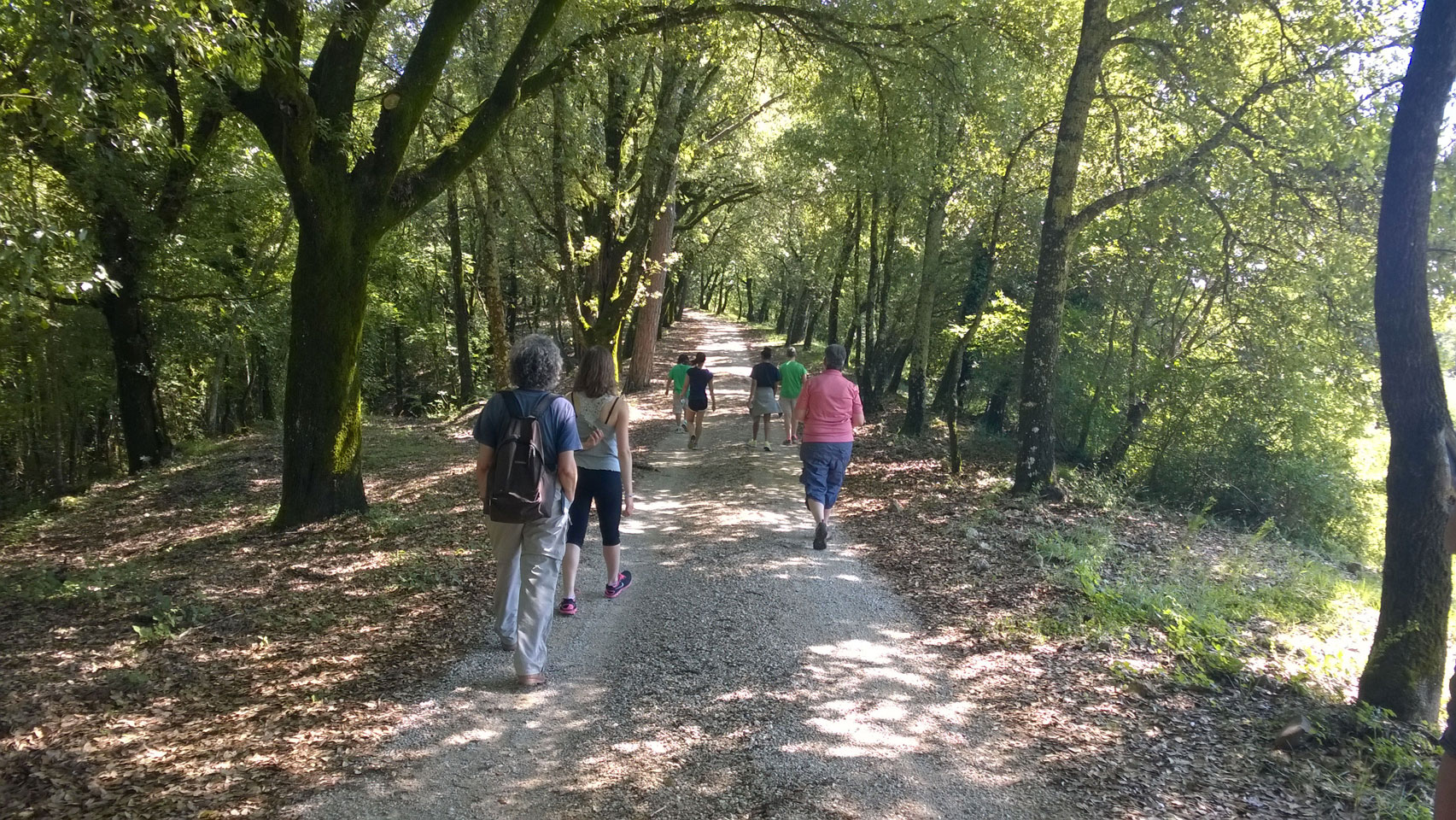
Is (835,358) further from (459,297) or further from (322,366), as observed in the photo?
(459,297)

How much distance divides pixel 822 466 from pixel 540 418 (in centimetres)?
393

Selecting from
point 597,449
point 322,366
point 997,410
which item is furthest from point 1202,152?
point 997,410

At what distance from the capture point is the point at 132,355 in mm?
12492

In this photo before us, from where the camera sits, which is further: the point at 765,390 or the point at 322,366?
the point at 765,390

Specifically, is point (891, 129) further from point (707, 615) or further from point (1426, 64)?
point (707, 615)

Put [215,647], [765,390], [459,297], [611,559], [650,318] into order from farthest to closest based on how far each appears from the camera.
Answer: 1. [650,318]
2. [459,297]
3. [765,390]
4. [611,559]
5. [215,647]

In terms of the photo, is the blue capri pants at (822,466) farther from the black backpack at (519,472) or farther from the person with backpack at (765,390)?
the person with backpack at (765,390)

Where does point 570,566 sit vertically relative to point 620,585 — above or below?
above

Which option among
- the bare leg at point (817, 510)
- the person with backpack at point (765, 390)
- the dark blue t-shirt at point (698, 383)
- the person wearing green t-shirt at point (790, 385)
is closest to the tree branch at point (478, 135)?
the bare leg at point (817, 510)

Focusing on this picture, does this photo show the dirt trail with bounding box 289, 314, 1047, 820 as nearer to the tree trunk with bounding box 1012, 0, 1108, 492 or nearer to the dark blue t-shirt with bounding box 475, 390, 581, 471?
the dark blue t-shirt with bounding box 475, 390, 581, 471

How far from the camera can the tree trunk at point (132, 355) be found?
11539 mm

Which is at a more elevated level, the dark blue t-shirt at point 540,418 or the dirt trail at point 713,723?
→ the dark blue t-shirt at point 540,418

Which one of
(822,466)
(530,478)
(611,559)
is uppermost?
(530,478)

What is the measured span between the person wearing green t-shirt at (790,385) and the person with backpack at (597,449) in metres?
7.81
